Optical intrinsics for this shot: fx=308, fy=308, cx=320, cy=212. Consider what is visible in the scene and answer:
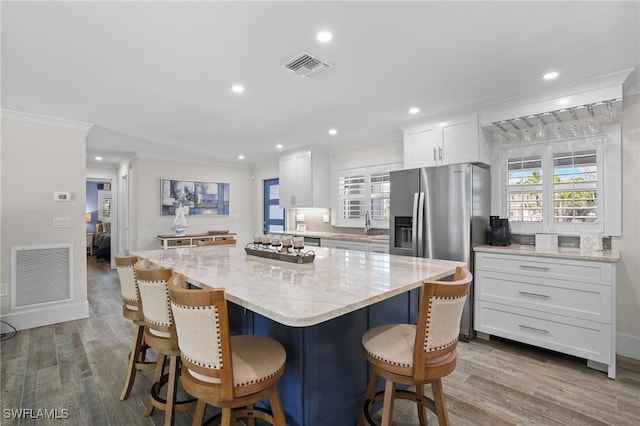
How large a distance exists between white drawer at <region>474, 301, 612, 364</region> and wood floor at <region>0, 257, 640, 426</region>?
0.15 metres

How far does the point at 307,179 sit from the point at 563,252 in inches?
146

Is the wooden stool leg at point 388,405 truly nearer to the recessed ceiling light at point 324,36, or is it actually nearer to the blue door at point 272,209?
the recessed ceiling light at point 324,36

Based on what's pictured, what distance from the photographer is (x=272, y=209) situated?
7.23 metres

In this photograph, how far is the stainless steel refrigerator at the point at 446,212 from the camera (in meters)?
3.22

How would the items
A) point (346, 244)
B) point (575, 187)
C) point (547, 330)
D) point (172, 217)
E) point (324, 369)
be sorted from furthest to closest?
point (172, 217) → point (346, 244) → point (575, 187) → point (547, 330) → point (324, 369)

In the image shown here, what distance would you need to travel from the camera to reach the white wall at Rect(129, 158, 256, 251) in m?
5.98

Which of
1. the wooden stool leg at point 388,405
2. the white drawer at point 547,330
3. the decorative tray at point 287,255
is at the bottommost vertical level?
the white drawer at point 547,330

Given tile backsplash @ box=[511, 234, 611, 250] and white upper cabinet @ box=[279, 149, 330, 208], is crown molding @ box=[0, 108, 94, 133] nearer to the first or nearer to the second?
white upper cabinet @ box=[279, 149, 330, 208]

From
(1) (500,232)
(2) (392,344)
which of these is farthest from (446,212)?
(2) (392,344)

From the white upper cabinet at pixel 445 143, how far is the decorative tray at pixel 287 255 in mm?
2164

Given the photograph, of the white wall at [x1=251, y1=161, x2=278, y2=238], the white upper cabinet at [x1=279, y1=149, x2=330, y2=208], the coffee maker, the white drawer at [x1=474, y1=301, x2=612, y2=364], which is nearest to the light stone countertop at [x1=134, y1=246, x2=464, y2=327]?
the white drawer at [x1=474, y1=301, x2=612, y2=364]

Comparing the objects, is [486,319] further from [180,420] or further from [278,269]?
[180,420]

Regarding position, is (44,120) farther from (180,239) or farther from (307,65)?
(307,65)

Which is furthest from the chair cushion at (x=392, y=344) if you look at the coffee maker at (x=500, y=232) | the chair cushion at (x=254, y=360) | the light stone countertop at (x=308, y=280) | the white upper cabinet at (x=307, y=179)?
the white upper cabinet at (x=307, y=179)
